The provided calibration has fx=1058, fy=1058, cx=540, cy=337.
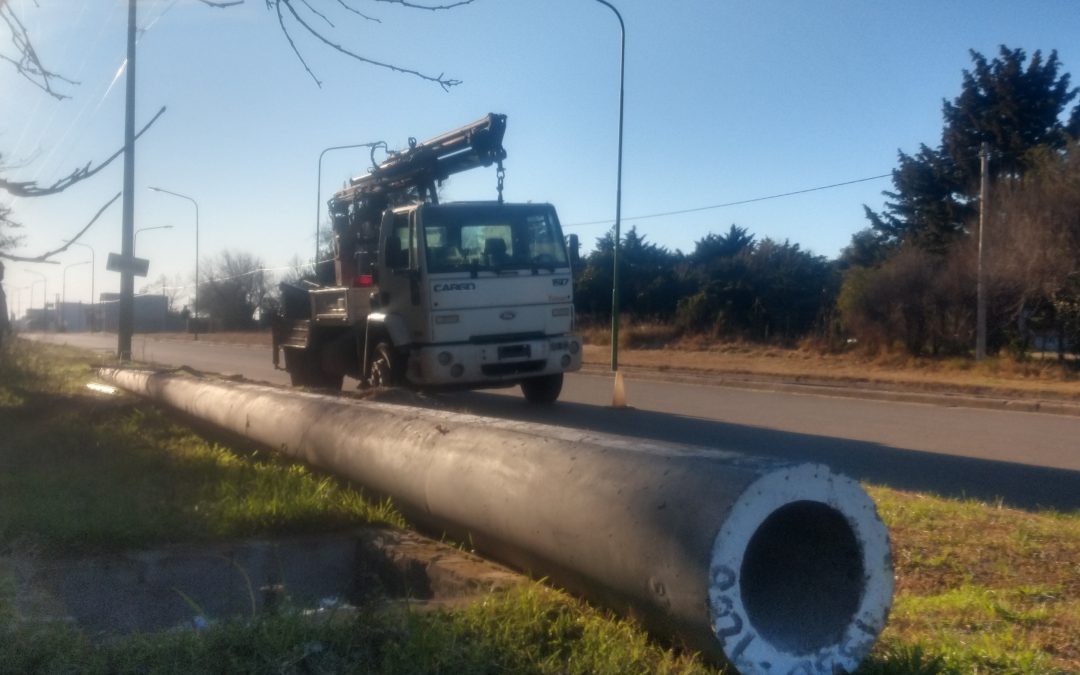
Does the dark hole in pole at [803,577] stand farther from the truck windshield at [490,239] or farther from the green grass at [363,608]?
the truck windshield at [490,239]

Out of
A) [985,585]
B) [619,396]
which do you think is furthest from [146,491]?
[619,396]

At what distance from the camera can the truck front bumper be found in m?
12.8

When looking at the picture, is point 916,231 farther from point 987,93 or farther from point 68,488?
point 68,488

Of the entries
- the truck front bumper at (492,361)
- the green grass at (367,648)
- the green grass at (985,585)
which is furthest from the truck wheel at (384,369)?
the green grass at (367,648)

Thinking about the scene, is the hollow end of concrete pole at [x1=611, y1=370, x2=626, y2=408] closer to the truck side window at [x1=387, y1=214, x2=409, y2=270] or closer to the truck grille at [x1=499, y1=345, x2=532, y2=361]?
the truck grille at [x1=499, y1=345, x2=532, y2=361]

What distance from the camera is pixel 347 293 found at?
14.5 meters

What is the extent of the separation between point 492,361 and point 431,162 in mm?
2892

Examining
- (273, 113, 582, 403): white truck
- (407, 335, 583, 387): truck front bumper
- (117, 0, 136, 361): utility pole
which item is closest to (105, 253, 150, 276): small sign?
(117, 0, 136, 361): utility pole

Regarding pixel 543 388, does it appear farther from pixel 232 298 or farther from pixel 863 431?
pixel 232 298

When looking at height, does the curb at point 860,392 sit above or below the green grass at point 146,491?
below

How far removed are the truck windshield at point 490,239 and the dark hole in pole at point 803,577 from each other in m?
9.55

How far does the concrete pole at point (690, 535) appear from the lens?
3.09m

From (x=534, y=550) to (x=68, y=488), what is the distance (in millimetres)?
3412

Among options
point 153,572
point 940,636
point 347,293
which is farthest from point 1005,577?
point 347,293
